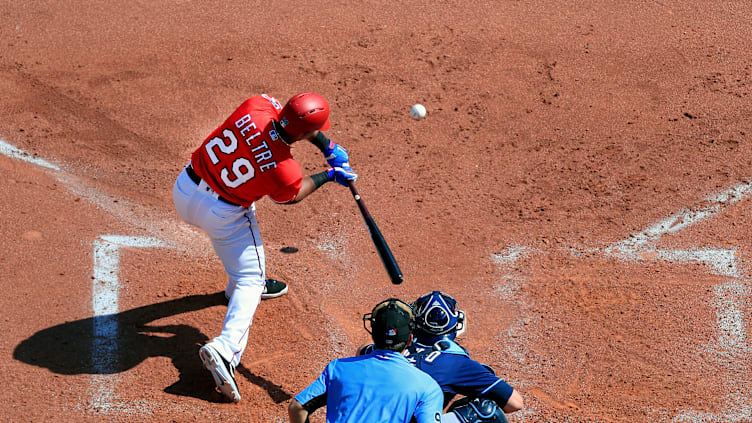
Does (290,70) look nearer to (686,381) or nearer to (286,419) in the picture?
(286,419)

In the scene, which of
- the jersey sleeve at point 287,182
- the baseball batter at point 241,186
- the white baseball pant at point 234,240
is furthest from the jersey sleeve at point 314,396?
the jersey sleeve at point 287,182

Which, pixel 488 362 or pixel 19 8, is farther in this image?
pixel 19 8

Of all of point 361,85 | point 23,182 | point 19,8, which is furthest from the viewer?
point 19,8

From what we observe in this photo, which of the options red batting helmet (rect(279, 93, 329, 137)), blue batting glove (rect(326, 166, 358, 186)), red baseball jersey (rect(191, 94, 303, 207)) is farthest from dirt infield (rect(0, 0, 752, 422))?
red batting helmet (rect(279, 93, 329, 137))

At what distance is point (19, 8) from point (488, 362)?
26.9 ft

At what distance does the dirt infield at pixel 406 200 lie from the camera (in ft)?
17.4

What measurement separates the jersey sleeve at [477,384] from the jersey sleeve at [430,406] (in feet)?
1.14

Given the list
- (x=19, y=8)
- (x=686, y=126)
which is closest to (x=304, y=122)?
(x=686, y=126)

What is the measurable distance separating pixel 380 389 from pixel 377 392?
0.07 feet

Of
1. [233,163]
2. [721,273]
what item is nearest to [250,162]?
[233,163]

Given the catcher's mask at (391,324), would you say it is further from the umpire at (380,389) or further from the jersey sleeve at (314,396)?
the jersey sleeve at (314,396)

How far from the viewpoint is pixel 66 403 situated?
192 inches

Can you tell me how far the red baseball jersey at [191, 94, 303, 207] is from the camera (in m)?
4.87

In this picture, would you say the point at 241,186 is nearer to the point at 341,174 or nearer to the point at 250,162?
the point at 250,162
